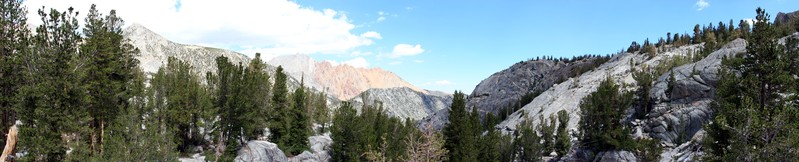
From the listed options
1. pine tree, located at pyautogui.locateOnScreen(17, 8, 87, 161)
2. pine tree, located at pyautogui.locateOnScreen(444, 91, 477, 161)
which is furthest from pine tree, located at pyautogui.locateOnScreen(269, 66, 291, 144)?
pine tree, located at pyautogui.locateOnScreen(17, 8, 87, 161)

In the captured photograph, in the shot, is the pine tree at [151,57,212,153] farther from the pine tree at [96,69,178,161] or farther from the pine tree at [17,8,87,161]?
the pine tree at [17,8,87,161]

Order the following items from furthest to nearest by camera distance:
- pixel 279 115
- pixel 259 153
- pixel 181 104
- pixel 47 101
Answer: pixel 279 115 < pixel 259 153 < pixel 181 104 < pixel 47 101

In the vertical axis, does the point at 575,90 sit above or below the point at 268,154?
above

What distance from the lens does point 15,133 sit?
28125mm

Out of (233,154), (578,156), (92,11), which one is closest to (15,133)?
(92,11)

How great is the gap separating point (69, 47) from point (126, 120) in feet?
20.2

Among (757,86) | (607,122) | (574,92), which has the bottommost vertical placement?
(607,122)

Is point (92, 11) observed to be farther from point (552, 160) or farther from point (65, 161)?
point (552, 160)

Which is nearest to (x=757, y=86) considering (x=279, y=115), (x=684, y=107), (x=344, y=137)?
(x=344, y=137)

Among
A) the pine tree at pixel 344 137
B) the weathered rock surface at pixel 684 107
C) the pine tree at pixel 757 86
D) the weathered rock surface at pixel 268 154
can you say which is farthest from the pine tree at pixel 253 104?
the weathered rock surface at pixel 684 107

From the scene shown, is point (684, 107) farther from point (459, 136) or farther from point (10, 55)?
point (10, 55)

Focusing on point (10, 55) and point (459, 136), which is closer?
point (10, 55)

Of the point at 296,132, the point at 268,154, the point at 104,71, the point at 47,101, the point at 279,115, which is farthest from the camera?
the point at 279,115

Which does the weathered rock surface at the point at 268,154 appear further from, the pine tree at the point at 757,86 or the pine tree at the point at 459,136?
the pine tree at the point at 757,86
